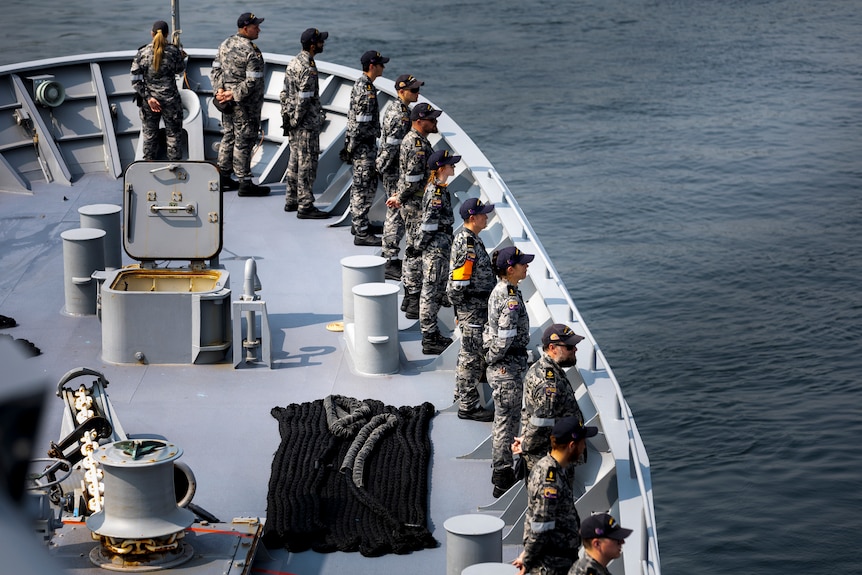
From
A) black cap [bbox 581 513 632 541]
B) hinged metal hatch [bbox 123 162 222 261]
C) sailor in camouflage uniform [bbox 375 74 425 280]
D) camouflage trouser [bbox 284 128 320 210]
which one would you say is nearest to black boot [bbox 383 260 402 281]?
sailor in camouflage uniform [bbox 375 74 425 280]

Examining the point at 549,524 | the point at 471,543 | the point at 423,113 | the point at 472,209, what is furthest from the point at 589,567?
the point at 423,113

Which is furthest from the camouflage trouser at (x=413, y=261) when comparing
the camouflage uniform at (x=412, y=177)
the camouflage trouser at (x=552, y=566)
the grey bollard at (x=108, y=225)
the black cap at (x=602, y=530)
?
the black cap at (x=602, y=530)

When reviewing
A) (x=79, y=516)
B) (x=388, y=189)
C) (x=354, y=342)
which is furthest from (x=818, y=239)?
(x=79, y=516)

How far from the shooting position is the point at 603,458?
18.7 feet

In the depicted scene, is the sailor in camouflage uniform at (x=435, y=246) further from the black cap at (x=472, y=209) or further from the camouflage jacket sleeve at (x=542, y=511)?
the camouflage jacket sleeve at (x=542, y=511)

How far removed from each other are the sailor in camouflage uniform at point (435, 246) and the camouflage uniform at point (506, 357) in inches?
66.3

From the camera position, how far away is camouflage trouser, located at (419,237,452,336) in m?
8.00

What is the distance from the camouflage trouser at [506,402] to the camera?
6.12 metres

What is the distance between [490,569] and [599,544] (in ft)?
1.93

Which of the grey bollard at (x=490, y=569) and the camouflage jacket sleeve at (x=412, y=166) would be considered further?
the camouflage jacket sleeve at (x=412, y=166)

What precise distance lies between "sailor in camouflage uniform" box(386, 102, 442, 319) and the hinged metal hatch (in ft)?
4.69

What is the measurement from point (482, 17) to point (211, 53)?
23.9m

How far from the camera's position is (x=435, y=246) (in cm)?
820

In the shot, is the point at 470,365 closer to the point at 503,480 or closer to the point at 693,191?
the point at 503,480
